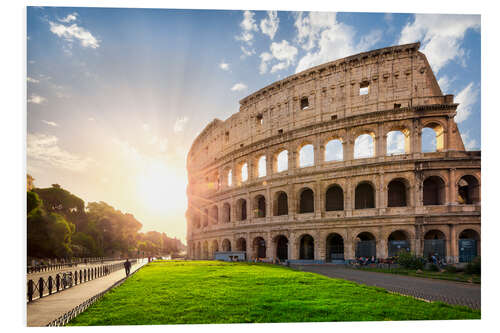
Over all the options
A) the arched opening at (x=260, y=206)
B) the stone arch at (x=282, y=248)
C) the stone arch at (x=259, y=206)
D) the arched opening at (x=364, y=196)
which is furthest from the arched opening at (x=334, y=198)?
the arched opening at (x=260, y=206)

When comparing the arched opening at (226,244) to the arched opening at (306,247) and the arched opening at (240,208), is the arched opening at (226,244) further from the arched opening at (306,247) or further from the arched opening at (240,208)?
the arched opening at (306,247)

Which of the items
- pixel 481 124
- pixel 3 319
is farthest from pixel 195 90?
pixel 481 124

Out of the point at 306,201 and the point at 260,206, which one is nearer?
the point at 306,201

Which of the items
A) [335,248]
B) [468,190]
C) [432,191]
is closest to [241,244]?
[335,248]

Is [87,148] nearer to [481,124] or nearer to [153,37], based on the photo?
[153,37]

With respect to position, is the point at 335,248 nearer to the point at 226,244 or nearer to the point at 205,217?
the point at 226,244

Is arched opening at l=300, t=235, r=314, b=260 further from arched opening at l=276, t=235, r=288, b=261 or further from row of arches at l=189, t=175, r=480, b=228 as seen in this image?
row of arches at l=189, t=175, r=480, b=228

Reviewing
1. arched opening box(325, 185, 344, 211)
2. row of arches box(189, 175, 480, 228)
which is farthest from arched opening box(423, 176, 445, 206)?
arched opening box(325, 185, 344, 211)
